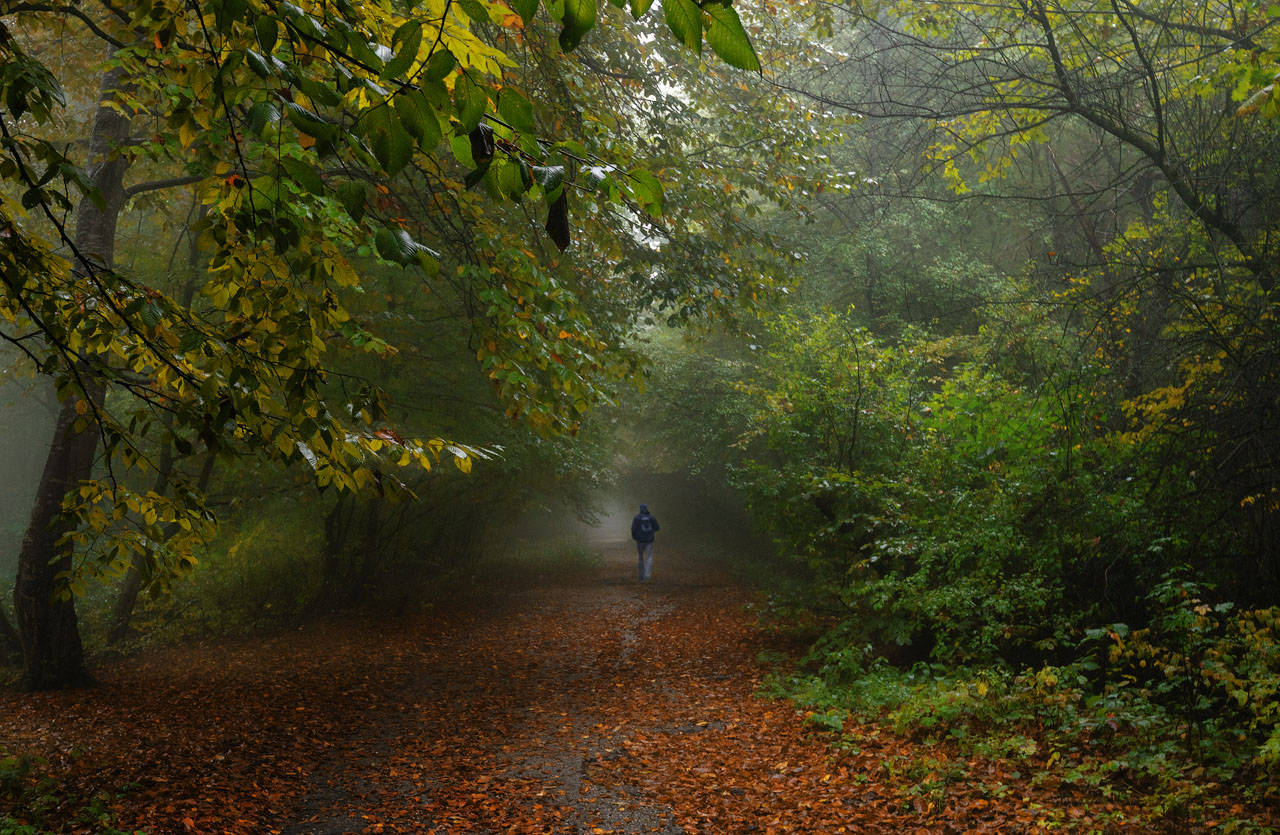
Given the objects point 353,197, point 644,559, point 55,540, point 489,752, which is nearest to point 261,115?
point 353,197

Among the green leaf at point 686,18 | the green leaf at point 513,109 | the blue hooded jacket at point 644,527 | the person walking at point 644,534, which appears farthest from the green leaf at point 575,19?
the blue hooded jacket at point 644,527

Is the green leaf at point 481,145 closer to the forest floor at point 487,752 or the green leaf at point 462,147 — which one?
the green leaf at point 462,147

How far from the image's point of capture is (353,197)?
1.74 meters

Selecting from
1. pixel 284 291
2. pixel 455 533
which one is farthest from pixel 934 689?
pixel 455 533

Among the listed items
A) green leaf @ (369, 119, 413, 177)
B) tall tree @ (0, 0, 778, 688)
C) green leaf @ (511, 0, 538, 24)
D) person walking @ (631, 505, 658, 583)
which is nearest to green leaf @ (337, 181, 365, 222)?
tall tree @ (0, 0, 778, 688)

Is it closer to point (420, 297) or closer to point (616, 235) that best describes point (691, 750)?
point (616, 235)

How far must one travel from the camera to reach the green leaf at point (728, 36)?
1357mm

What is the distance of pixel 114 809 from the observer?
447cm

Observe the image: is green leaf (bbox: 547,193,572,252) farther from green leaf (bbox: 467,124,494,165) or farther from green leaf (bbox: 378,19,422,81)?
green leaf (bbox: 378,19,422,81)

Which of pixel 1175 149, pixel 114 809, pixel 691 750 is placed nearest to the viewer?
pixel 114 809

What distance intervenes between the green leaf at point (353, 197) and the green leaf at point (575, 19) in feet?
1.90

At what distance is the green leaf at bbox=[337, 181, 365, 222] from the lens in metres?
1.69

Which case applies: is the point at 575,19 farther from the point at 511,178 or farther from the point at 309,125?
the point at 309,125

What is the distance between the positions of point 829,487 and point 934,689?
8.46ft
